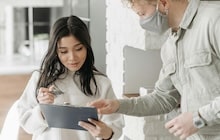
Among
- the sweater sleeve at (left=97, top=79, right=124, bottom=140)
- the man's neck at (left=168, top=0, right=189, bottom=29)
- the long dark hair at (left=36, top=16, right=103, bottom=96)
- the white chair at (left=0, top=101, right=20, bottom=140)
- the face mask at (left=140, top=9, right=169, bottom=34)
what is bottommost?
the white chair at (left=0, top=101, right=20, bottom=140)

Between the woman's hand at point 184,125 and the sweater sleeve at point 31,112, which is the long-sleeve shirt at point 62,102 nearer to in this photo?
the sweater sleeve at point 31,112

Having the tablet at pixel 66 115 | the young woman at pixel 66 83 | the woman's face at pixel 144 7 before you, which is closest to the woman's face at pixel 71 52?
the young woman at pixel 66 83

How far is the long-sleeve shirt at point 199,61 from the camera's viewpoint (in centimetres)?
136

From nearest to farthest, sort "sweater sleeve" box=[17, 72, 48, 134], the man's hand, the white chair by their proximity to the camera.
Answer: the man's hand → "sweater sleeve" box=[17, 72, 48, 134] → the white chair

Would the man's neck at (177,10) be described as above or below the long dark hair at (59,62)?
above

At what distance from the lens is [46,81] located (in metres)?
1.76

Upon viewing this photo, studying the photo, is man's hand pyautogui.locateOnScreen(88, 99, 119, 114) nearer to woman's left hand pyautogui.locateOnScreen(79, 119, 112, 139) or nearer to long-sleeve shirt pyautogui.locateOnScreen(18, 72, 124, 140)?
woman's left hand pyautogui.locateOnScreen(79, 119, 112, 139)

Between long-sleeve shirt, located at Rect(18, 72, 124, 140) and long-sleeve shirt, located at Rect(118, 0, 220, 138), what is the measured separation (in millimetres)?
325

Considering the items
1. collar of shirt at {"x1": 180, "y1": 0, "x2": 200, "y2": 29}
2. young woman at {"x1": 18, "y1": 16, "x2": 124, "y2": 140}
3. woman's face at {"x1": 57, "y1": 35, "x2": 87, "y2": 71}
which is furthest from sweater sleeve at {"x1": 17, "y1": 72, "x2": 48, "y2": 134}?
collar of shirt at {"x1": 180, "y1": 0, "x2": 200, "y2": 29}

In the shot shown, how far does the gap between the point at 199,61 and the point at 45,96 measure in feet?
1.83

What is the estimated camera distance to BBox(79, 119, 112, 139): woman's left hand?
1556mm

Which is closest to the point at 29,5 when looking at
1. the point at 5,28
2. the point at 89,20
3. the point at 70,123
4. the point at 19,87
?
the point at 5,28

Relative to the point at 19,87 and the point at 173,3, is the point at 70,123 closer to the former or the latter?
the point at 173,3

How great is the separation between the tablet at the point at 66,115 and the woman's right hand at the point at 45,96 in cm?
6
